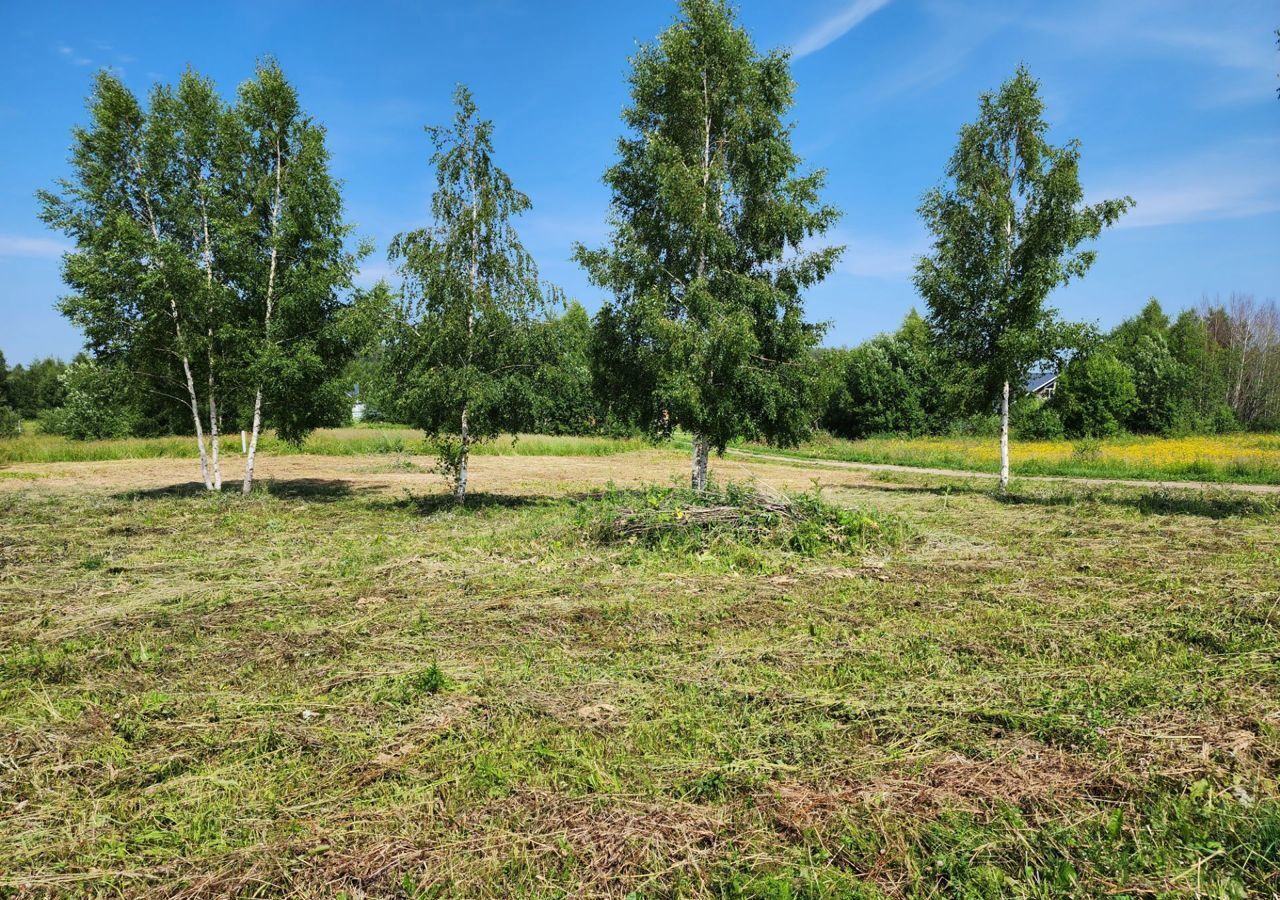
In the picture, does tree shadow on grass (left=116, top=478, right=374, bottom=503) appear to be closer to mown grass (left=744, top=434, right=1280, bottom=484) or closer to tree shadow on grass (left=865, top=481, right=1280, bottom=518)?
mown grass (left=744, top=434, right=1280, bottom=484)

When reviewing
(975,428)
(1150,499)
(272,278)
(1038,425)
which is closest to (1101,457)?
(1150,499)

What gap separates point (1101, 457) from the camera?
29.4 m

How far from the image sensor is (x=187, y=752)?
4.63m

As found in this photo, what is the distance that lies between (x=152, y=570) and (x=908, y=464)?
3278 cm

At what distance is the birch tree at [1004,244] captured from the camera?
66.8 ft

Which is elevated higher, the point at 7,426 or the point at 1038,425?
the point at 7,426

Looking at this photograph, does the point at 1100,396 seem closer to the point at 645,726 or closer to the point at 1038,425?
the point at 1038,425

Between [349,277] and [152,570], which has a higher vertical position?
[349,277]

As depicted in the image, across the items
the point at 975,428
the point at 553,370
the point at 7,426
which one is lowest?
the point at 975,428

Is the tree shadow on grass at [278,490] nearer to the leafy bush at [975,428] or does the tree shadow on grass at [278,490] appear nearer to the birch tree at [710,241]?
the birch tree at [710,241]

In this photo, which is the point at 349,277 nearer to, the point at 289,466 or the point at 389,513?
the point at 389,513

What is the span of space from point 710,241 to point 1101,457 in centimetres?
2198

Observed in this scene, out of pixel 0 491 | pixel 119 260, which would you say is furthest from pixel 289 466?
pixel 119 260

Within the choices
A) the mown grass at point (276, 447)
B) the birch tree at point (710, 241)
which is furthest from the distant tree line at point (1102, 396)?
the birch tree at point (710, 241)
